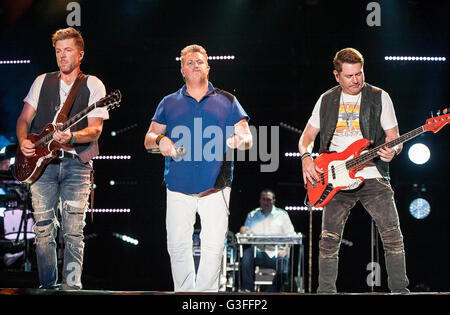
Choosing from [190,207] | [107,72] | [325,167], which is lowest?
[190,207]

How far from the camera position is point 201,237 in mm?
4207

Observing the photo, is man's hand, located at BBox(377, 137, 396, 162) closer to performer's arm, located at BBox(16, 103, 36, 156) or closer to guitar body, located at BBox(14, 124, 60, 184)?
guitar body, located at BBox(14, 124, 60, 184)

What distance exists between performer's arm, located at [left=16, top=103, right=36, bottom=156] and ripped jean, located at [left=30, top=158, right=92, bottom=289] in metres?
0.21

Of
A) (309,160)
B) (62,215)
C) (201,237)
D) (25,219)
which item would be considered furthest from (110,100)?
(25,219)

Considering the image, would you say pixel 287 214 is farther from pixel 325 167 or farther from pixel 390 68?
pixel 325 167

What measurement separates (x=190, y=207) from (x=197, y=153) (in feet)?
1.41

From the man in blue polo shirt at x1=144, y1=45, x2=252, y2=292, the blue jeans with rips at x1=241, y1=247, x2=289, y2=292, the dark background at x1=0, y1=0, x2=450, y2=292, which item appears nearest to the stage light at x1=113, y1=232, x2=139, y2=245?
the dark background at x1=0, y1=0, x2=450, y2=292

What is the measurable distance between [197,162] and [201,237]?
1.93ft

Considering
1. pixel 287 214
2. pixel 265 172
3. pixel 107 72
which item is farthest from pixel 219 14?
pixel 287 214

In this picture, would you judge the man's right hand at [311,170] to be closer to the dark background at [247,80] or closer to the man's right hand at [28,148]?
the man's right hand at [28,148]

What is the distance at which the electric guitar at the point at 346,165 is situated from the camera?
4430mm

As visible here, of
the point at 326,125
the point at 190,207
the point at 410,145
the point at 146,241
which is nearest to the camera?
the point at 190,207

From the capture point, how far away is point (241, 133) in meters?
4.25

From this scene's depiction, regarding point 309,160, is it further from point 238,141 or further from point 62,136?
point 62,136
